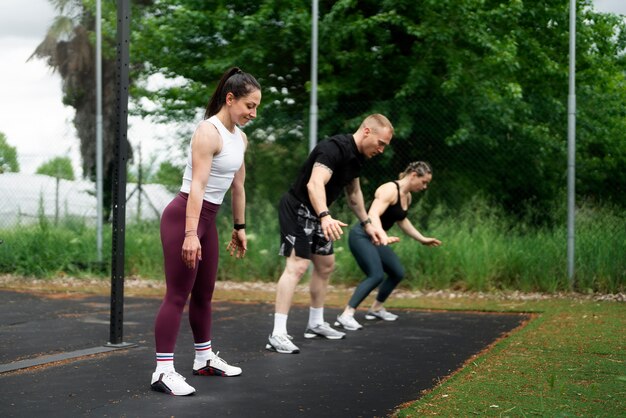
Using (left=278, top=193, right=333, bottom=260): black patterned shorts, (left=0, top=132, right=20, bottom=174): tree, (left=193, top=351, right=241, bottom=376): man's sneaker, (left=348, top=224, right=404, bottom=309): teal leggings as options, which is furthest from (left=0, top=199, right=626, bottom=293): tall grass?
(left=193, top=351, right=241, bottom=376): man's sneaker

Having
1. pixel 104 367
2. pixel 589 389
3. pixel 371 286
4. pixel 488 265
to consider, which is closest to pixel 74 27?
pixel 488 265

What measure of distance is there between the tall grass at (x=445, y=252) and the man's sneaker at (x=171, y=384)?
5.76 meters

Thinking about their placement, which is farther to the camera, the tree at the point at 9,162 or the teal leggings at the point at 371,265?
the tree at the point at 9,162

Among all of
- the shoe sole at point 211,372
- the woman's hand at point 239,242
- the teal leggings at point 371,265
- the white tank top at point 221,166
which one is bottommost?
the shoe sole at point 211,372

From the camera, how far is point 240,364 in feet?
17.4

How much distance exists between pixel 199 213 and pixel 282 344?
1716 mm

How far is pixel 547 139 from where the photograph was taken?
36.2 feet

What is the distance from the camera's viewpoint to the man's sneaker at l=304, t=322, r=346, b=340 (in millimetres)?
6441

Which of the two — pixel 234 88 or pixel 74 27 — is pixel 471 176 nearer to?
pixel 234 88

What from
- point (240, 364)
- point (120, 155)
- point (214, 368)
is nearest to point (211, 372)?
point (214, 368)

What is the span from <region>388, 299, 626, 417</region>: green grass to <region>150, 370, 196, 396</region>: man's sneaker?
1.11m

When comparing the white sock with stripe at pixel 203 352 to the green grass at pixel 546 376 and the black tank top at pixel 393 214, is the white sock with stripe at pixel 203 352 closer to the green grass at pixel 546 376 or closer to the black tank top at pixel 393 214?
the green grass at pixel 546 376

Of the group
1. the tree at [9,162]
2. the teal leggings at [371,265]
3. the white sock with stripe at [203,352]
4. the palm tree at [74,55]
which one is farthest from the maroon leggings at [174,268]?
the palm tree at [74,55]

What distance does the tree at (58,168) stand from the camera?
12.0m
